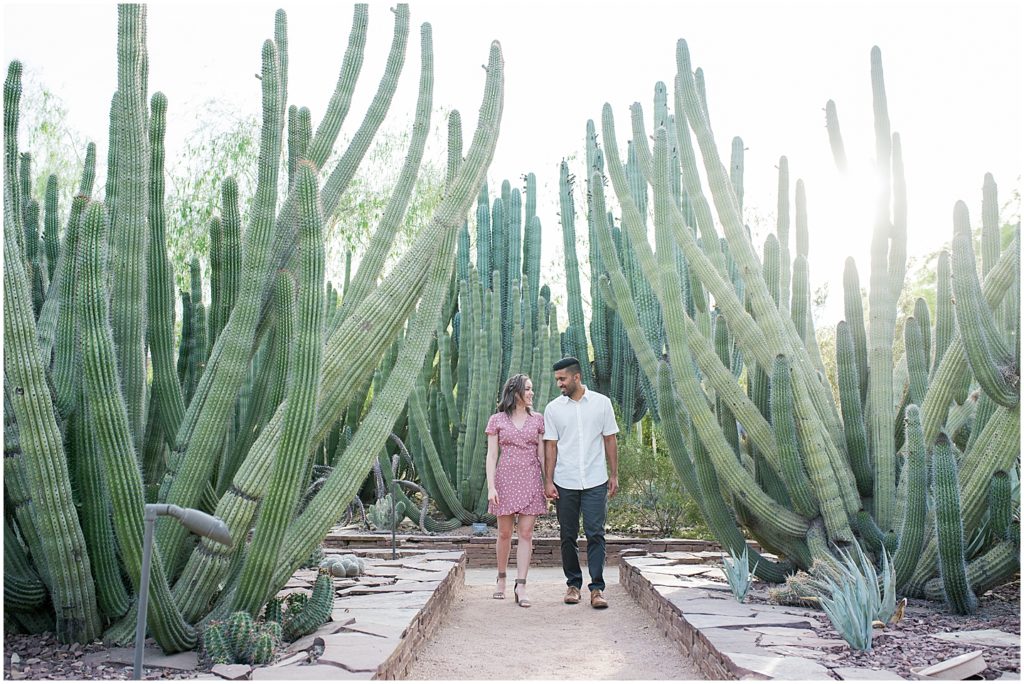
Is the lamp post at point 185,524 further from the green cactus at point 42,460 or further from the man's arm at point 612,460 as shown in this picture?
the man's arm at point 612,460

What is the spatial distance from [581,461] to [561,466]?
0.15 m

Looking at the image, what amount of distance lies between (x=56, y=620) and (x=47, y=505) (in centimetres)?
61

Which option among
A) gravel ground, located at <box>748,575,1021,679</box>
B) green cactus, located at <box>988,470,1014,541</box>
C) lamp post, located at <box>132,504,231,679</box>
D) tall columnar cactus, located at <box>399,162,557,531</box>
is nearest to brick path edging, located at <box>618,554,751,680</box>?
gravel ground, located at <box>748,575,1021,679</box>

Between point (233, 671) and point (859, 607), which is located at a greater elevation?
point (859, 607)

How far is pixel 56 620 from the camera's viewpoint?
379 centimetres

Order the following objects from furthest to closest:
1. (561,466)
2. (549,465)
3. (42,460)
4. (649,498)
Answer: (649,498) → (549,465) → (561,466) → (42,460)

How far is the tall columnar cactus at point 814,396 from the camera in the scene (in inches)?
191

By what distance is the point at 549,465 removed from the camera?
19.7ft

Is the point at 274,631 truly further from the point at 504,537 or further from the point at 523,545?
the point at 504,537

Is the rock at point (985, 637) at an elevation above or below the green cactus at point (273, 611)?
below

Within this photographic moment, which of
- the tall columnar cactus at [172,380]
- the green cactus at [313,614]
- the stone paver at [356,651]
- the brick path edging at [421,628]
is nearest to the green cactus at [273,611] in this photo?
the green cactus at [313,614]

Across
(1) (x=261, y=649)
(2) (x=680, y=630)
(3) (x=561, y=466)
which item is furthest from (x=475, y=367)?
(1) (x=261, y=649)

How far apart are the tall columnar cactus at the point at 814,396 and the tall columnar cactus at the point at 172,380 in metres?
1.77

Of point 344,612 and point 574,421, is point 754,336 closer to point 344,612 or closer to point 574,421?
point 574,421
